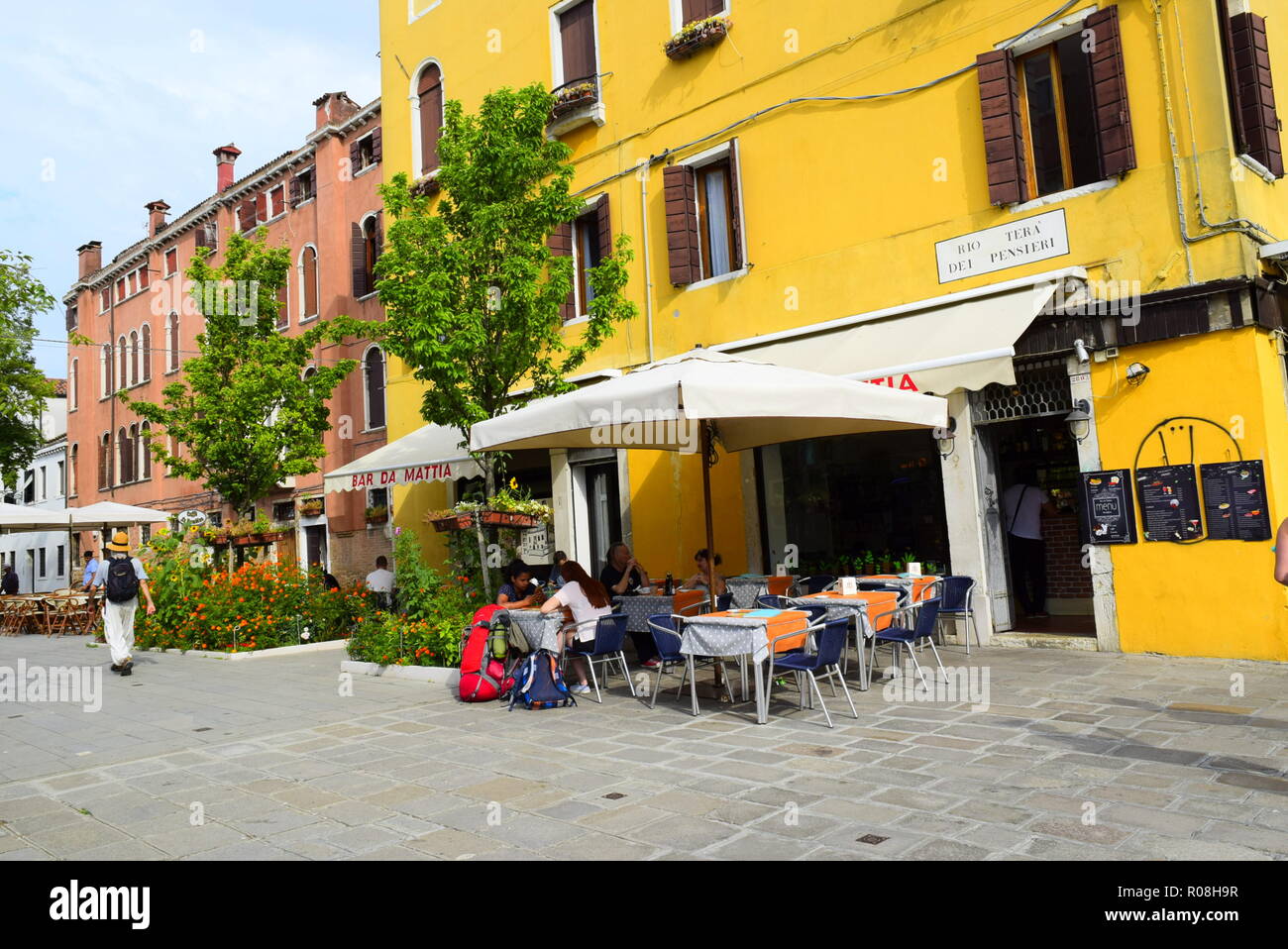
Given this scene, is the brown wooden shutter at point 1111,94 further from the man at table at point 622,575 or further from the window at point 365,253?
the window at point 365,253

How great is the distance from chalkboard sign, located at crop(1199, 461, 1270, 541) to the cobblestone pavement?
42.4 inches

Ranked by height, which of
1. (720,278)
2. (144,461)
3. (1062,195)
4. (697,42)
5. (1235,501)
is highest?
(697,42)

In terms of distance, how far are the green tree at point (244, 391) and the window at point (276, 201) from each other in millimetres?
8673

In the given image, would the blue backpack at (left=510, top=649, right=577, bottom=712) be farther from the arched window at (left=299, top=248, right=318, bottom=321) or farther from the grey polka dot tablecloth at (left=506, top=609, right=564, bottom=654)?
the arched window at (left=299, top=248, right=318, bottom=321)

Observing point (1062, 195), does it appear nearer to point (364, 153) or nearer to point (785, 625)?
point (785, 625)

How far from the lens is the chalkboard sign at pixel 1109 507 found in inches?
322

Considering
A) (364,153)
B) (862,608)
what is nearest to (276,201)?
(364,153)

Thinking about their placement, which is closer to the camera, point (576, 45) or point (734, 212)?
point (734, 212)

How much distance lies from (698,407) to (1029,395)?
441 centimetres

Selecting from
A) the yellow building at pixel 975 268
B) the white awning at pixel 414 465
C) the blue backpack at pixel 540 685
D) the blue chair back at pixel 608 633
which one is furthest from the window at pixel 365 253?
the blue backpack at pixel 540 685

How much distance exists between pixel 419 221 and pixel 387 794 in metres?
6.86

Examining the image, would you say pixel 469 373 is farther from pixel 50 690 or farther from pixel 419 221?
pixel 50 690

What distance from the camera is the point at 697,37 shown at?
38.5 feet
